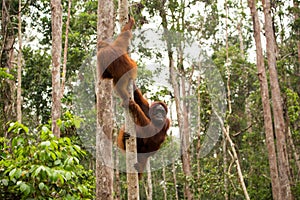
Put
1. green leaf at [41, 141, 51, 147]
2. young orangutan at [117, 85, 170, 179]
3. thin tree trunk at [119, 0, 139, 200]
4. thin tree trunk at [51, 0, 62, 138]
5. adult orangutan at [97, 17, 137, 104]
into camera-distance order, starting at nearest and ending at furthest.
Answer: green leaf at [41, 141, 51, 147]
thin tree trunk at [119, 0, 139, 200]
adult orangutan at [97, 17, 137, 104]
young orangutan at [117, 85, 170, 179]
thin tree trunk at [51, 0, 62, 138]

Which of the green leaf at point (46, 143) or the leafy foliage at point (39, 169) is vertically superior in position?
the green leaf at point (46, 143)

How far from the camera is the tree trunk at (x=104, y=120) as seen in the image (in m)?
3.97

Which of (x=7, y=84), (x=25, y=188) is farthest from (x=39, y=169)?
(x=7, y=84)

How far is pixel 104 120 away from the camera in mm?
4168

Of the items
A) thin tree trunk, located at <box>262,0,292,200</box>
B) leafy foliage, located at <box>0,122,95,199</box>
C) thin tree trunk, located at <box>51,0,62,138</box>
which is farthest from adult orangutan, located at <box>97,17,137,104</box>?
thin tree trunk, located at <box>262,0,292,200</box>

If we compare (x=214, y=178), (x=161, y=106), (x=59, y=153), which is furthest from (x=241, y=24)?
Answer: (x=59, y=153)

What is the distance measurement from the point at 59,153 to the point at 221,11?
1218 cm

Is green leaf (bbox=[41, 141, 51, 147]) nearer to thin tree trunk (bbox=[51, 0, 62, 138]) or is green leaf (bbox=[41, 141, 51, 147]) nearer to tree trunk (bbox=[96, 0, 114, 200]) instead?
tree trunk (bbox=[96, 0, 114, 200])

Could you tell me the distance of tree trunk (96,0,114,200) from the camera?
156 inches

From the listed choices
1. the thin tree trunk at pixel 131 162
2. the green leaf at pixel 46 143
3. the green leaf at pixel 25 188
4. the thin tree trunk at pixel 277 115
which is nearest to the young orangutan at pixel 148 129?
the thin tree trunk at pixel 131 162

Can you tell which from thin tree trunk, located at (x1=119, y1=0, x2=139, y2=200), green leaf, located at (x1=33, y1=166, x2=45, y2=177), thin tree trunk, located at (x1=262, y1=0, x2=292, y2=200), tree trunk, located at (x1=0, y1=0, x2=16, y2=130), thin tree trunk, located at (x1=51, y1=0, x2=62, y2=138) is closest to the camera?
green leaf, located at (x1=33, y1=166, x2=45, y2=177)

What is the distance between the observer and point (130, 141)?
10.1ft

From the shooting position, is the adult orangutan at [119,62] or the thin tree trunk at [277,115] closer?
the adult orangutan at [119,62]

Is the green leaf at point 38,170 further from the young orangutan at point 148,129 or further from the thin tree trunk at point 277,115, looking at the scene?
the thin tree trunk at point 277,115
